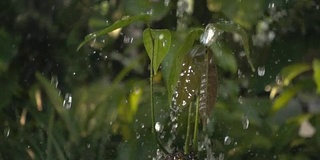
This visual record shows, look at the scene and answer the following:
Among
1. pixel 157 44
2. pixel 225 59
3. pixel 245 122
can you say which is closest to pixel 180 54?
pixel 157 44

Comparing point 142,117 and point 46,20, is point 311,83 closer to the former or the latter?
point 142,117

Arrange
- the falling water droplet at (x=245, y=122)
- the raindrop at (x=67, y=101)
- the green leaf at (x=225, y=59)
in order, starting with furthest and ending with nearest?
the raindrop at (x=67, y=101), the falling water droplet at (x=245, y=122), the green leaf at (x=225, y=59)

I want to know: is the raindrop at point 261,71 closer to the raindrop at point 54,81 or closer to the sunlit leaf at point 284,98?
the sunlit leaf at point 284,98

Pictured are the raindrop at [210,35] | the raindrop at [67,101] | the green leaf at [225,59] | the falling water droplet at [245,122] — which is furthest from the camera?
the raindrop at [67,101]

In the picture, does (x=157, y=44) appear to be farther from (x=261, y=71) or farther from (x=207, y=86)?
(x=261, y=71)

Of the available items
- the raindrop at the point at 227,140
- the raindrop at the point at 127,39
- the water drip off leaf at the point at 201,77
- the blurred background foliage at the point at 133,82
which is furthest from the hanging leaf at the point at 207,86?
the raindrop at the point at 127,39

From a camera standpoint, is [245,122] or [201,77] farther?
[245,122]

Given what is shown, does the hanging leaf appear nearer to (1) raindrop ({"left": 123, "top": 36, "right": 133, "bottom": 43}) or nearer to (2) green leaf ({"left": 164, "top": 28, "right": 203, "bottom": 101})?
(2) green leaf ({"left": 164, "top": 28, "right": 203, "bottom": 101})

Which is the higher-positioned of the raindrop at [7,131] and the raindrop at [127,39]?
the raindrop at [127,39]
